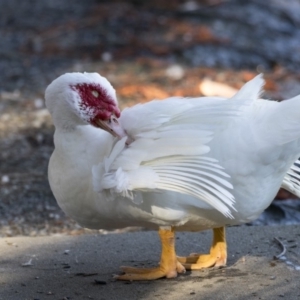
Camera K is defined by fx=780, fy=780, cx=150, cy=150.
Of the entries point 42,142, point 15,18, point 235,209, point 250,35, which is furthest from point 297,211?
point 15,18

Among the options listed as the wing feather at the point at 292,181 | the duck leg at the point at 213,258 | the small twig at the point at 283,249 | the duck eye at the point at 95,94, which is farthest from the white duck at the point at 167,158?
the small twig at the point at 283,249

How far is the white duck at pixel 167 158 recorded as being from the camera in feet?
13.2

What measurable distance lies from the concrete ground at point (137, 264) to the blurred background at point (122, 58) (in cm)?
77

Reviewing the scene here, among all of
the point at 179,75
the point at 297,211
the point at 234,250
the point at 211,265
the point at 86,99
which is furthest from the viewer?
the point at 179,75

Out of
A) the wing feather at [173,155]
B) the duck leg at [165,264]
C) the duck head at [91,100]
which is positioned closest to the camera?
the wing feather at [173,155]

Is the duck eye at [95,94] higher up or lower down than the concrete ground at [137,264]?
higher up

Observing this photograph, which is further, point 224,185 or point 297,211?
point 297,211

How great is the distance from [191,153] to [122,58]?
24.8 feet

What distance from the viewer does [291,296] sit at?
158 inches

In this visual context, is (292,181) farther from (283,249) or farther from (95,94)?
(95,94)

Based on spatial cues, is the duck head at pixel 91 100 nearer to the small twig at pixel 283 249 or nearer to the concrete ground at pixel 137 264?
the concrete ground at pixel 137 264

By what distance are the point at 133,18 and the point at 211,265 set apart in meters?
9.85

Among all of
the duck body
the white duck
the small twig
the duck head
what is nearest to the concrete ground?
the small twig

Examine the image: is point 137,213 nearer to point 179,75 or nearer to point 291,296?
point 291,296
